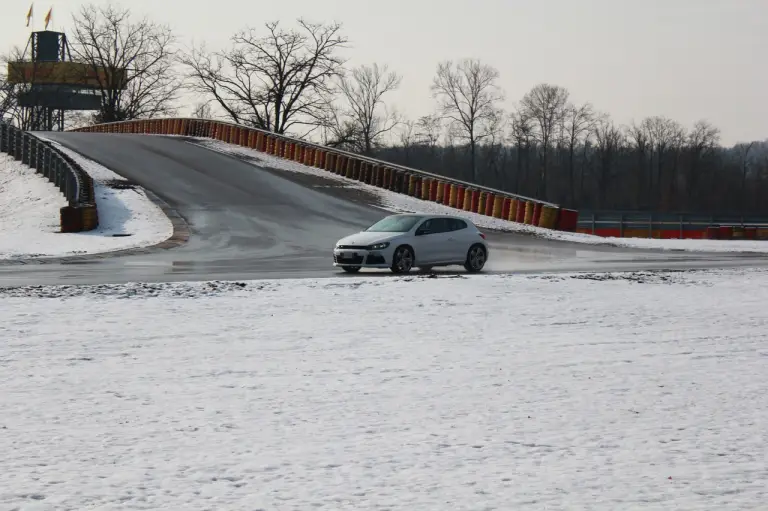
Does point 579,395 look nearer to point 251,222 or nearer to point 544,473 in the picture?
point 544,473

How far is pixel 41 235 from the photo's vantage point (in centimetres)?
3067

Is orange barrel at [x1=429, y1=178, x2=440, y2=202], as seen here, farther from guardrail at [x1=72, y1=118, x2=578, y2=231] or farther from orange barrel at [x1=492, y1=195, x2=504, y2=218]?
orange barrel at [x1=492, y1=195, x2=504, y2=218]

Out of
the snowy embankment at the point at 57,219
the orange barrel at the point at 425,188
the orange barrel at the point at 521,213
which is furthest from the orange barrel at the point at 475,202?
the snowy embankment at the point at 57,219

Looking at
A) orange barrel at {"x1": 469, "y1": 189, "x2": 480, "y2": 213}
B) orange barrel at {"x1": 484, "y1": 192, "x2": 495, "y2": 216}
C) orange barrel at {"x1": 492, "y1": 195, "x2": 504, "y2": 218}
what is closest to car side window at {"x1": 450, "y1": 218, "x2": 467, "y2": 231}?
orange barrel at {"x1": 492, "y1": 195, "x2": 504, "y2": 218}

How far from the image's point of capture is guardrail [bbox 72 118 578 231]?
4022 cm

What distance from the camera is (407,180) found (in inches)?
1795

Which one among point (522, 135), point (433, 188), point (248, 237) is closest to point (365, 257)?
point (248, 237)

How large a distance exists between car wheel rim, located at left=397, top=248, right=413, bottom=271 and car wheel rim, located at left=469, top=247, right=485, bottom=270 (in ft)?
5.61

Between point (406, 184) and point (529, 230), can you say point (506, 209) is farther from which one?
point (406, 184)

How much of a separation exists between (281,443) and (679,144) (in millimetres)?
136296

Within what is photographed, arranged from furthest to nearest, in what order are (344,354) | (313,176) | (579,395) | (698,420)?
(313,176)
(344,354)
(579,395)
(698,420)

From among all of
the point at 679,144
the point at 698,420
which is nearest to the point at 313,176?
the point at 698,420

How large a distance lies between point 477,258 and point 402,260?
2192 mm

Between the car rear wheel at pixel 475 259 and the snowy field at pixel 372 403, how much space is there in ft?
24.9
